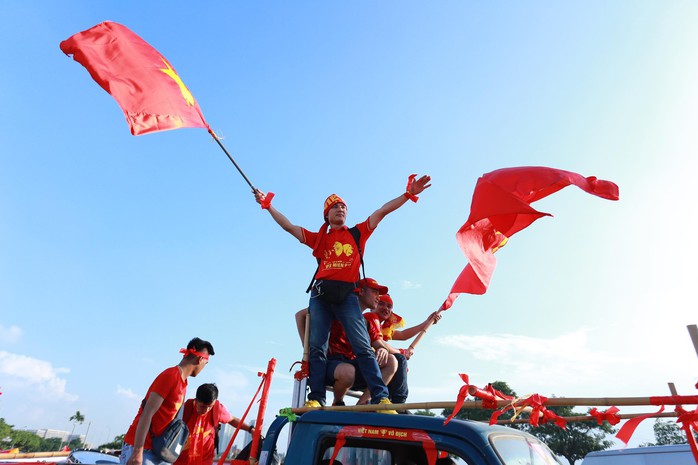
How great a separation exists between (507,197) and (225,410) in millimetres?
3399

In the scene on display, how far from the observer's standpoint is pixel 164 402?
393 cm

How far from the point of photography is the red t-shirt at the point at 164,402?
3871mm

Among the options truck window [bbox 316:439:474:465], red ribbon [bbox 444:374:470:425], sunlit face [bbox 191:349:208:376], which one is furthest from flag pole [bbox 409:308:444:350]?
red ribbon [bbox 444:374:470:425]

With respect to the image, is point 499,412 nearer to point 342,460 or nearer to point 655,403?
point 655,403

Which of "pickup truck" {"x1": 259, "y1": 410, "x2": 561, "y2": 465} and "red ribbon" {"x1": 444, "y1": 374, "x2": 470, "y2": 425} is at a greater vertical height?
"red ribbon" {"x1": 444, "y1": 374, "x2": 470, "y2": 425}

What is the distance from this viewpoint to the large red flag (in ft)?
12.0

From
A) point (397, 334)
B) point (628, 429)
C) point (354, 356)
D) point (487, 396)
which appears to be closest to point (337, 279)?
point (354, 356)

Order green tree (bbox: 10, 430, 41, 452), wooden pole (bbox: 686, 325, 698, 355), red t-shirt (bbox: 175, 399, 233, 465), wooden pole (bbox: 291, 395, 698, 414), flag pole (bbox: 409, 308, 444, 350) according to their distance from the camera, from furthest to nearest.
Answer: green tree (bbox: 10, 430, 41, 452) < flag pole (bbox: 409, 308, 444, 350) < red t-shirt (bbox: 175, 399, 233, 465) < wooden pole (bbox: 686, 325, 698, 355) < wooden pole (bbox: 291, 395, 698, 414)

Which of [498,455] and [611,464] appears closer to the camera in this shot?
[498,455]

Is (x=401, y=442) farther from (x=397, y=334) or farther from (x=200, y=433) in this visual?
(x=397, y=334)

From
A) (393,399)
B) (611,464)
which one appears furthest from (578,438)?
(393,399)

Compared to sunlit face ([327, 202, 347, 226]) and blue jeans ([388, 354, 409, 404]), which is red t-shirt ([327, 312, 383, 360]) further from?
sunlit face ([327, 202, 347, 226])

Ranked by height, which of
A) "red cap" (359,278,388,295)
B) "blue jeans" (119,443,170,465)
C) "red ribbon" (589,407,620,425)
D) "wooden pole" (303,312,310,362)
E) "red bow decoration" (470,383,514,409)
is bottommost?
"blue jeans" (119,443,170,465)

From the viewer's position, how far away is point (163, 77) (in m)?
5.65
